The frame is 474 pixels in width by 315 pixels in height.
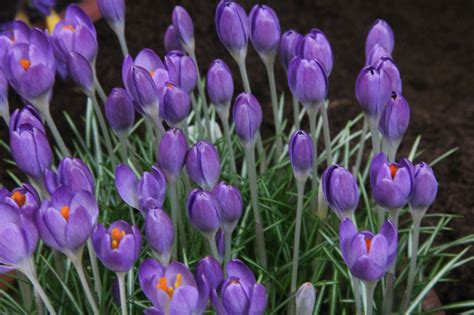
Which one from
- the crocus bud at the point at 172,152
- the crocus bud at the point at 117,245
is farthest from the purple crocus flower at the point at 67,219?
the crocus bud at the point at 172,152

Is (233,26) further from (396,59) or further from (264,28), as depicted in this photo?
(396,59)

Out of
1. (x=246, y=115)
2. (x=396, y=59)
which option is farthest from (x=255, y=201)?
(x=396, y=59)


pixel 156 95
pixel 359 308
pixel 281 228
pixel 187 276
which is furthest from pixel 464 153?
pixel 187 276

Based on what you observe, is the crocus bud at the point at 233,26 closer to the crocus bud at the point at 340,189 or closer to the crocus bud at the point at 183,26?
the crocus bud at the point at 183,26

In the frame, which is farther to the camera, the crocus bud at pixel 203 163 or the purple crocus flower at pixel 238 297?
the crocus bud at pixel 203 163

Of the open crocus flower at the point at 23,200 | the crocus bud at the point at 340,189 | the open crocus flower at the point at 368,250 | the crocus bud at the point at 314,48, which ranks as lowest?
the open crocus flower at the point at 23,200
